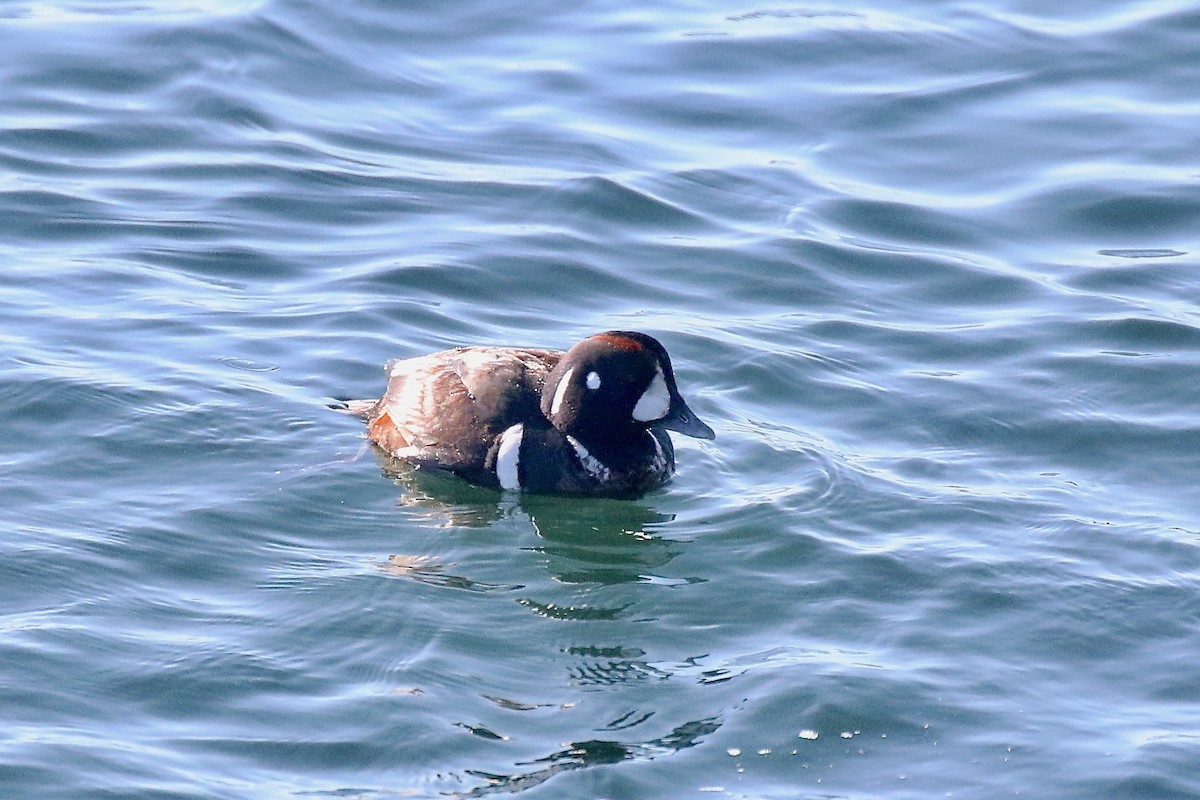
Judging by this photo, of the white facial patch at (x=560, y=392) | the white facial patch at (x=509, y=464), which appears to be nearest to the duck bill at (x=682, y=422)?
the white facial patch at (x=560, y=392)

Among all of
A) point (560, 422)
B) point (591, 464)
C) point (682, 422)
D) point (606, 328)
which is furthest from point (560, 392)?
point (606, 328)

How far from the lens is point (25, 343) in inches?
424

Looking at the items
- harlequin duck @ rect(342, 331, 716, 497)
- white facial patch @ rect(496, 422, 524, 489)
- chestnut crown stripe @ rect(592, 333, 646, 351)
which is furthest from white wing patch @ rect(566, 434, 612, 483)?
chestnut crown stripe @ rect(592, 333, 646, 351)

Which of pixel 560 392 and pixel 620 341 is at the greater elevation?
pixel 620 341

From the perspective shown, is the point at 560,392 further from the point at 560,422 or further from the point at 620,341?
the point at 620,341

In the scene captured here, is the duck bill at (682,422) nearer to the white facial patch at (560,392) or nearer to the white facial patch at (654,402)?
the white facial patch at (654,402)

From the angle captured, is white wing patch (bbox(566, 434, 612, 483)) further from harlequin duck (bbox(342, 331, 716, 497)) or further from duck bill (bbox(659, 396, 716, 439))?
duck bill (bbox(659, 396, 716, 439))

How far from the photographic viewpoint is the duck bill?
9656 millimetres

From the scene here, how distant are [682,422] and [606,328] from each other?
1984mm

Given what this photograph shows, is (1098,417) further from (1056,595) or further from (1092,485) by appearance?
(1056,595)

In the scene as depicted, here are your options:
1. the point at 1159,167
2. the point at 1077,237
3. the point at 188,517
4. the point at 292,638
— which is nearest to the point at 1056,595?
the point at 292,638

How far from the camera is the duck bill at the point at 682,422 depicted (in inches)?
380

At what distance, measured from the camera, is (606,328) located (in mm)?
11547

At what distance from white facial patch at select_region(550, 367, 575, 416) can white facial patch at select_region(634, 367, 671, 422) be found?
38 cm
